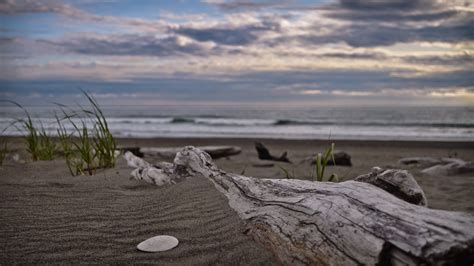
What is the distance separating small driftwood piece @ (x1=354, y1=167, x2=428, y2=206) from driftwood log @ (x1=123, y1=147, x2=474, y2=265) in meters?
0.28

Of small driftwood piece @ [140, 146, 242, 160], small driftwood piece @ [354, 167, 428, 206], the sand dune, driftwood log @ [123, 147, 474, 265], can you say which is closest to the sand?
the sand dune

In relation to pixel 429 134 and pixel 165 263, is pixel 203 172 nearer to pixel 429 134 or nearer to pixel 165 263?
pixel 165 263

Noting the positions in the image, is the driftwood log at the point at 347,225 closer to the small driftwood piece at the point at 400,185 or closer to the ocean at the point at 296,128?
the small driftwood piece at the point at 400,185

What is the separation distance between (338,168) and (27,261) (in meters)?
6.34

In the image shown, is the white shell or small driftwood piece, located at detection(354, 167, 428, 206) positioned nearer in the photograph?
the white shell

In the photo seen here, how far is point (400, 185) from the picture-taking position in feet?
10.2

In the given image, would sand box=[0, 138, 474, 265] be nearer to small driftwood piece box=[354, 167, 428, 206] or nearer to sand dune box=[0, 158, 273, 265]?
sand dune box=[0, 158, 273, 265]

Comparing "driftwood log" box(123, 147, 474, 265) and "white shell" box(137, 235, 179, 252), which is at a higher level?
"driftwood log" box(123, 147, 474, 265)

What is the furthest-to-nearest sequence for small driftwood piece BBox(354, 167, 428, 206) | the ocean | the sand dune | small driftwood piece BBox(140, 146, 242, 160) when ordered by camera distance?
the ocean, small driftwood piece BBox(140, 146, 242, 160), small driftwood piece BBox(354, 167, 428, 206), the sand dune

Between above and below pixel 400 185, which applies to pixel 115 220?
below

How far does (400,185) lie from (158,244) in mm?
1787

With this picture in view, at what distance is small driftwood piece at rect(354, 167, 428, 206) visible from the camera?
3.07 meters

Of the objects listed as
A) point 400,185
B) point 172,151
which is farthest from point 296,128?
point 400,185

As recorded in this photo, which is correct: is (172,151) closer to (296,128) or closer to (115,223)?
(115,223)
